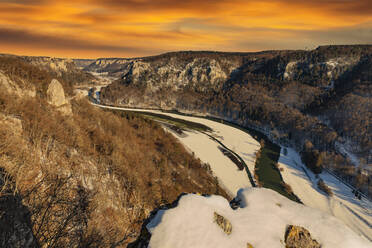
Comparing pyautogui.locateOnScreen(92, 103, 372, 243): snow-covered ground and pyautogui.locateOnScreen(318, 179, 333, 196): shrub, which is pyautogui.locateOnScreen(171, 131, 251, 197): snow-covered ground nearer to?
pyautogui.locateOnScreen(92, 103, 372, 243): snow-covered ground

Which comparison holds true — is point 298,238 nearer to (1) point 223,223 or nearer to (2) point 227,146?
(1) point 223,223

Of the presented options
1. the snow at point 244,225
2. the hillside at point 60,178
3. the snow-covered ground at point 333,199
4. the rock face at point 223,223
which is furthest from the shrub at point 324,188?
the rock face at point 223,223

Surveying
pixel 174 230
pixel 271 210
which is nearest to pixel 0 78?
pixel 174 230

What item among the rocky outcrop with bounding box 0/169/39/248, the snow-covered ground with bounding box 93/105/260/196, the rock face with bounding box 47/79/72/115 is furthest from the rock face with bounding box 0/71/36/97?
the snow-covered ground with bounding box 93/105/260/196

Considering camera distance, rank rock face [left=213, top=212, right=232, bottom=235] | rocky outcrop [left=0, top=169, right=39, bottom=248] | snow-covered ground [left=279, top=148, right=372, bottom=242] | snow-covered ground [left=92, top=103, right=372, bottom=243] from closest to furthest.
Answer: rocky outcrop [left=0, top=169, right=39, bottom=248]
rock face [left=213, top=212, right=232, bottom=235]
snow-covered ground [left=279, top=148, right=372, bottom=242]
snow-covered ground [left=92, top=103, right=372, bottom=243]

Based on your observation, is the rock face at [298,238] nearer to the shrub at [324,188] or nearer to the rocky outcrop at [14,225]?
the rocky outcrop at [14,225]

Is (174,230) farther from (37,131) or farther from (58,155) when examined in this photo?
(37,131)
